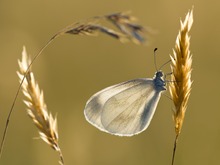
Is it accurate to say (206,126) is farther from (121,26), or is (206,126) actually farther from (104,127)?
(121,26)

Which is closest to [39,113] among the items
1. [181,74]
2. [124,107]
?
[181,74]

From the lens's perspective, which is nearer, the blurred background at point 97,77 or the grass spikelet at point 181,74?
the grass spikelet at point 181,74

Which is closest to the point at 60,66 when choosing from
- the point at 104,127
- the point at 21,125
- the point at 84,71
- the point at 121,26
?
the point at 84,71

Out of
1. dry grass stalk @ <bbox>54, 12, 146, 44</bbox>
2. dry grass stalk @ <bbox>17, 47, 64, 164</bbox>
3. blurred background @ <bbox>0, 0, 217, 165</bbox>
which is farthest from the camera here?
blurred background @ <bbox>0, 0, 217, 165</bbox>

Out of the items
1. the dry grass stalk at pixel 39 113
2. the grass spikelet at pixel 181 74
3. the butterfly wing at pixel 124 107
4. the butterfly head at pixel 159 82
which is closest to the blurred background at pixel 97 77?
the butterfly wing at pixel 124 107

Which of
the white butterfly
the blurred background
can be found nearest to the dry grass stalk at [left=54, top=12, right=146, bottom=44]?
the white butterfly

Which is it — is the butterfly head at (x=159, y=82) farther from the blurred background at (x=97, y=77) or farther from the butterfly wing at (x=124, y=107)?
the blurred background at (x=97, y=77)

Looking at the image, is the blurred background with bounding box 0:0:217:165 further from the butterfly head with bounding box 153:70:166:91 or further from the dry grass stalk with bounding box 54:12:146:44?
the dry grass stalk with bounding box 54:12:146:44

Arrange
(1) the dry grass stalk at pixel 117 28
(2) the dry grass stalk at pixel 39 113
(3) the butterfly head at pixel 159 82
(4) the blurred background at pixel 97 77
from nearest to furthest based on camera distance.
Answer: (1) the dry grass stalk at pixel 117 28, (2) the dry grass stalk at pixel 39 113, (3) the butterfly head at pixel 159 82, (4) the blurred background at pixel 97 77
